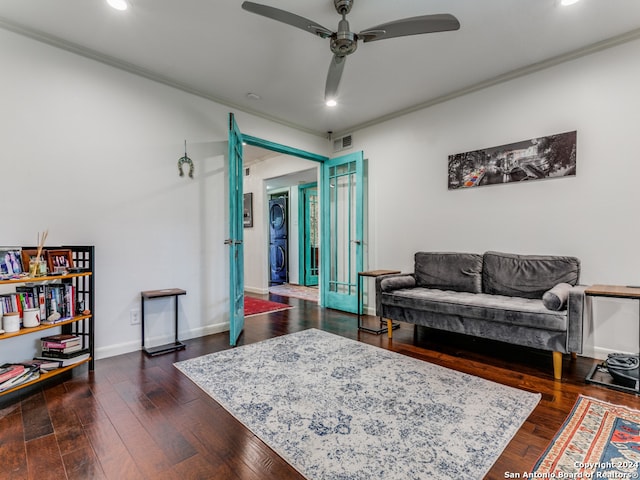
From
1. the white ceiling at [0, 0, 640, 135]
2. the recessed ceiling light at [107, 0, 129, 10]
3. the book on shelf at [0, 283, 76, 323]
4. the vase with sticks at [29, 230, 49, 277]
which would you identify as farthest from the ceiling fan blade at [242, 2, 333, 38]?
the book on shelf at [0, 283, 76, 323]

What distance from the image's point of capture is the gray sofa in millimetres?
2307

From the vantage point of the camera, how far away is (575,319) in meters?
2.23

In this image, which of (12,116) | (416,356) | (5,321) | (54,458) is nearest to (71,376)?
(5,321)

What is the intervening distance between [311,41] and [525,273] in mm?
2784

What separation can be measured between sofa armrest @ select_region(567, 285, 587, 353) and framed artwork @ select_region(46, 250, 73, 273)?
371 cm

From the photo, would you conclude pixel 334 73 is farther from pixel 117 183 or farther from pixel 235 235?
pixel 117 183

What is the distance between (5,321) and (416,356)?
9.98 ft

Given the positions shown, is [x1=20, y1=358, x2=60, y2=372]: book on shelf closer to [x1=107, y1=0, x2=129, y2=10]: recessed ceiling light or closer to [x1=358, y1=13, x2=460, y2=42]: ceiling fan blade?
[x1=107, y1=0, x2=129, y2=10]: recessed ceiling light

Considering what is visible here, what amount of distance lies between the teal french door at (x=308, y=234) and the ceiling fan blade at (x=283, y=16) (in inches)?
202

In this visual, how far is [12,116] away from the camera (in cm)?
238

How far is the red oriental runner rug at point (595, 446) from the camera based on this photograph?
4.55ft

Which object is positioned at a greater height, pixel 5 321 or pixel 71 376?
pixel 5 321

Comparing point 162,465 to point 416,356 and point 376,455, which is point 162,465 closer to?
point 376,455

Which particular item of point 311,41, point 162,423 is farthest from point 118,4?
point 162,423
